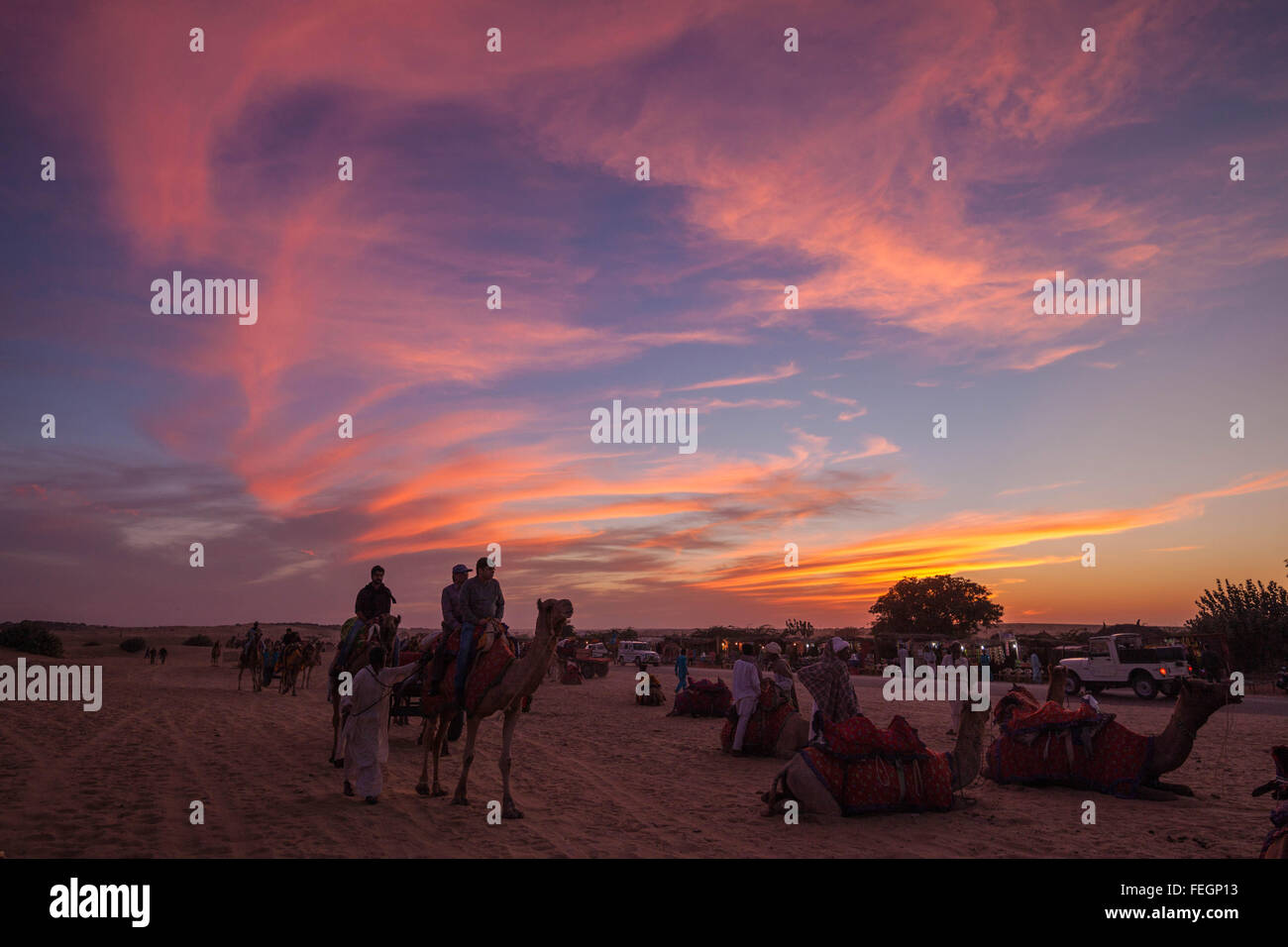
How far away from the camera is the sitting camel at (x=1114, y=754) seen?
1002 centimetres

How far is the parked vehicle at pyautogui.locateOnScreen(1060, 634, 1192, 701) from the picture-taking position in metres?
30.8

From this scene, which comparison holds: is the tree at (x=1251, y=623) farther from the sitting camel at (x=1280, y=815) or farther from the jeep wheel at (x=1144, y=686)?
the sitting camel at (x=1280, y=815)

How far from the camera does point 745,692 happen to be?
49.8 ft

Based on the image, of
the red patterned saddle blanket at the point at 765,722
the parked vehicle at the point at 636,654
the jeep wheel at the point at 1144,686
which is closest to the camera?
the red patterned saddle blanket at the point at 765,722

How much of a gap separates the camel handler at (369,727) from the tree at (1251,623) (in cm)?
4892

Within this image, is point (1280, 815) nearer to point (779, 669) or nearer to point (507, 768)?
point (507, 768)

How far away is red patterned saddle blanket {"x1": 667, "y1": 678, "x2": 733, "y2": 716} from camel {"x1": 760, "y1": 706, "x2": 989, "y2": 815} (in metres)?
12.8

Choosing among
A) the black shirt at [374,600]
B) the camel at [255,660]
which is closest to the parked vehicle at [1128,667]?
the black shirt at [374,600]

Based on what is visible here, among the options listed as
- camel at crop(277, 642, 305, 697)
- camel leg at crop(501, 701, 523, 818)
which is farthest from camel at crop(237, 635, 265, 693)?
camel leg at crop(501, 701, 523, 818)
